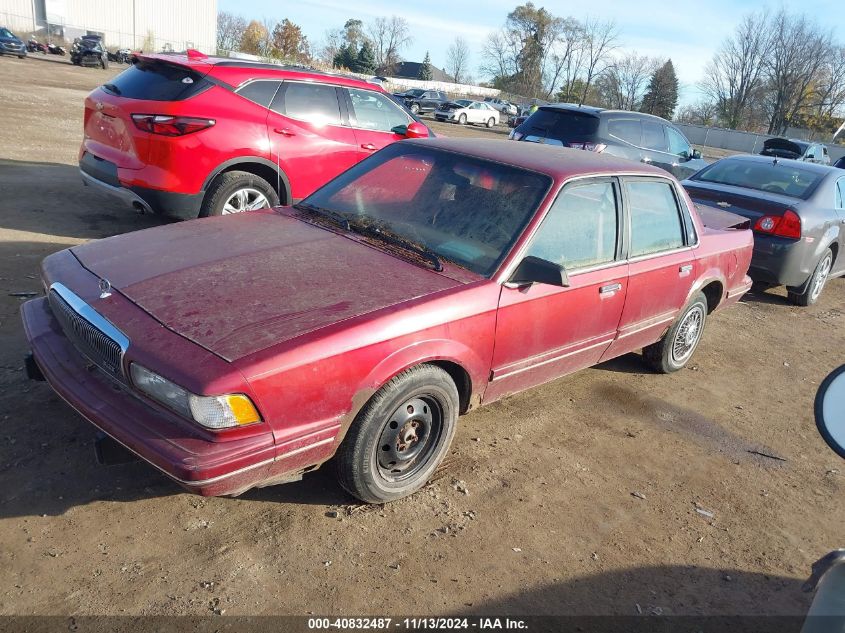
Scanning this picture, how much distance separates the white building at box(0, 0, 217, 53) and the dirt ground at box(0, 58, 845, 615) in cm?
6103

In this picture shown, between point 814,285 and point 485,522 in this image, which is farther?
point 814,285

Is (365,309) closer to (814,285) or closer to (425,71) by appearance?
(814,285)

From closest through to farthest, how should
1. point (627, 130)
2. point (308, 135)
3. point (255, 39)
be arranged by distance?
point (308, 135) < point (627, 130) < point (255, 39)

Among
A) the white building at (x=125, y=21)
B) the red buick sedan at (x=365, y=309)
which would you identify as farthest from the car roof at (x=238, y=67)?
the white building at (x=125, y=21)

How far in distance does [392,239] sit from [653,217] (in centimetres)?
198

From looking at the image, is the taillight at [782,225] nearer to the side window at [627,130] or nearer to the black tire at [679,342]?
the black tire at [679,342]

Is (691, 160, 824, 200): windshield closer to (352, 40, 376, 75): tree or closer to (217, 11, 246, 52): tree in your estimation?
(352, 40, 376, 75): tree

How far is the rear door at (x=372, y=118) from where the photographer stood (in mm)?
7246

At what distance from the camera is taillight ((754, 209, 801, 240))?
707cm

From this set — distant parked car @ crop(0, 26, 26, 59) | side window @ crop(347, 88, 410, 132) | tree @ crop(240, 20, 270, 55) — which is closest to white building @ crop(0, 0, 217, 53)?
tree @ crop(240, 20, 270, 55)

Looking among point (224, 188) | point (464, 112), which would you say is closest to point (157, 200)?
point (224, 188)

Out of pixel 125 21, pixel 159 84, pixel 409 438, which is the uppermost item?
pixel 125 21

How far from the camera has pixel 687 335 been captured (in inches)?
209

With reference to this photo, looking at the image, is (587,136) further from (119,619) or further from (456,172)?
(119,619)
